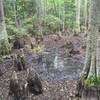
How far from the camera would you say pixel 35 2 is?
25.1 meters

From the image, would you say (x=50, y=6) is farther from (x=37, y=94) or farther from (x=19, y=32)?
(x=37, y=94)

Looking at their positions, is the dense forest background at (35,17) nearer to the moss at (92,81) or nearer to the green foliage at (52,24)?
the green foliage at (52,24)

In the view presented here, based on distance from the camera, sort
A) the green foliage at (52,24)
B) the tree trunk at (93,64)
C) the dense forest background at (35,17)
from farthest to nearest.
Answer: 1. the green foliage at (52,24)
2. the dense forest background at (35,17)
3. the tree trunk at (93,64)

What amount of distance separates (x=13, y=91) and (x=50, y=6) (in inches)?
1112

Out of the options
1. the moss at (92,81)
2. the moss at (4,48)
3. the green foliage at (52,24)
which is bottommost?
the green foliage at (52,24)

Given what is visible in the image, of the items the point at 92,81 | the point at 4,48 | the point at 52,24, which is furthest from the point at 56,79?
the point at 52,24

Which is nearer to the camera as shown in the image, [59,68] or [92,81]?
[92,81]

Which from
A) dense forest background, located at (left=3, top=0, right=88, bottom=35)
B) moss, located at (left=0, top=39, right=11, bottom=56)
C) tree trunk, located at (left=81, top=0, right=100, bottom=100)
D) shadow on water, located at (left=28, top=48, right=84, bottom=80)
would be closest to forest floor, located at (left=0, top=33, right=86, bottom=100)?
shadow on water, located at (left=28, top=48, right=84, bottom=80)

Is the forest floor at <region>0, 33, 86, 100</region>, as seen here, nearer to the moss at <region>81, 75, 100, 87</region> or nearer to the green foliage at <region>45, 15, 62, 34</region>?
the moss at <region>81, 75, 100, 87</region>

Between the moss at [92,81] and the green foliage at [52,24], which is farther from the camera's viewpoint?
the green foliage at [52,24]

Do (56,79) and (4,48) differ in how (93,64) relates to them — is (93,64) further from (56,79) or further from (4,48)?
(4,48)

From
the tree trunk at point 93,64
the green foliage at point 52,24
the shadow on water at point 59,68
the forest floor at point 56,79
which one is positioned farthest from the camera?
the green foliage at point 52,24

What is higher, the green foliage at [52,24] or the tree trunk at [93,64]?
the tree trunk at [93,64]

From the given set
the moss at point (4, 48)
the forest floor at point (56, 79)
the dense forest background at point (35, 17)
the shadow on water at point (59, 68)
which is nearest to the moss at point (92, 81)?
the forest floor at point (56, 79)
